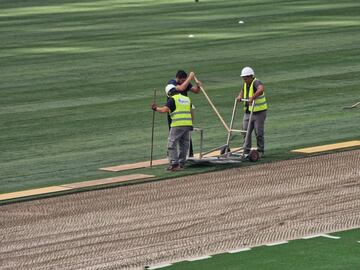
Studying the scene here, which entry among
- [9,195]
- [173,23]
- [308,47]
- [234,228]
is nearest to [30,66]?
[308,47]

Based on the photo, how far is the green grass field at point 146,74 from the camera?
31.8m

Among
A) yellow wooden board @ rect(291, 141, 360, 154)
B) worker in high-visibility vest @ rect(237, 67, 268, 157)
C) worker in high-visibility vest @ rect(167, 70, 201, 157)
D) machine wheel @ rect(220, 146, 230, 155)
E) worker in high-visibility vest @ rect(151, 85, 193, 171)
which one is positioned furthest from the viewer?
yellow wooden board @ rect(291, 141, 360, 154)

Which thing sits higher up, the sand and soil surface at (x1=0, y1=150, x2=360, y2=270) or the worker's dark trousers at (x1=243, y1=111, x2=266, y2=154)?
the worker's dark trousers at (x1=243, y1=111, x2=266, y2=154)

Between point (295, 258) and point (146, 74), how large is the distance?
24.8 m

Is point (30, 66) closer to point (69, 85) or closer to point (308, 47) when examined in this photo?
point (69, 85)

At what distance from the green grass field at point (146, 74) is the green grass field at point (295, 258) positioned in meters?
7.24

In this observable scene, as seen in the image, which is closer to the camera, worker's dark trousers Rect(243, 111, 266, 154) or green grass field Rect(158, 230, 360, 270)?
green grass field Rect(158, 230, 360, 270)

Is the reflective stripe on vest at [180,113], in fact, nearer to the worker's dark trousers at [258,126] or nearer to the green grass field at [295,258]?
the worker's dark trousers at [258,126]

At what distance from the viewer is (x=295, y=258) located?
67.5 feet

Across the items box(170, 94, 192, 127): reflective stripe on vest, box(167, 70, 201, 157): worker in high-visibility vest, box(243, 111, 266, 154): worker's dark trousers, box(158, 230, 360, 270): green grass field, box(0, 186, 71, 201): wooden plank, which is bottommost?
box(0, 186, 71, 201): wooden plank

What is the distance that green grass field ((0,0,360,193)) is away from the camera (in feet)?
104

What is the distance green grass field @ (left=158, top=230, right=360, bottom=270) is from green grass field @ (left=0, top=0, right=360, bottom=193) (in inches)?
285

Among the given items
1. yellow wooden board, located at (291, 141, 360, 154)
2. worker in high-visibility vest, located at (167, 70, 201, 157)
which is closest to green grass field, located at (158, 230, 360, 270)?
worker in high-visibility vest, located at (167, 70, 201, 157)

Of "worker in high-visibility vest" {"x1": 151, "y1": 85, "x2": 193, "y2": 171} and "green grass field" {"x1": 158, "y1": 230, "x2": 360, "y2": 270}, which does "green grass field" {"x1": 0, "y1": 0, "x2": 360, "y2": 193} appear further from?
"green grass field" {"x1": 158, "y1": 230, "x2": 360, "y2": 270}
